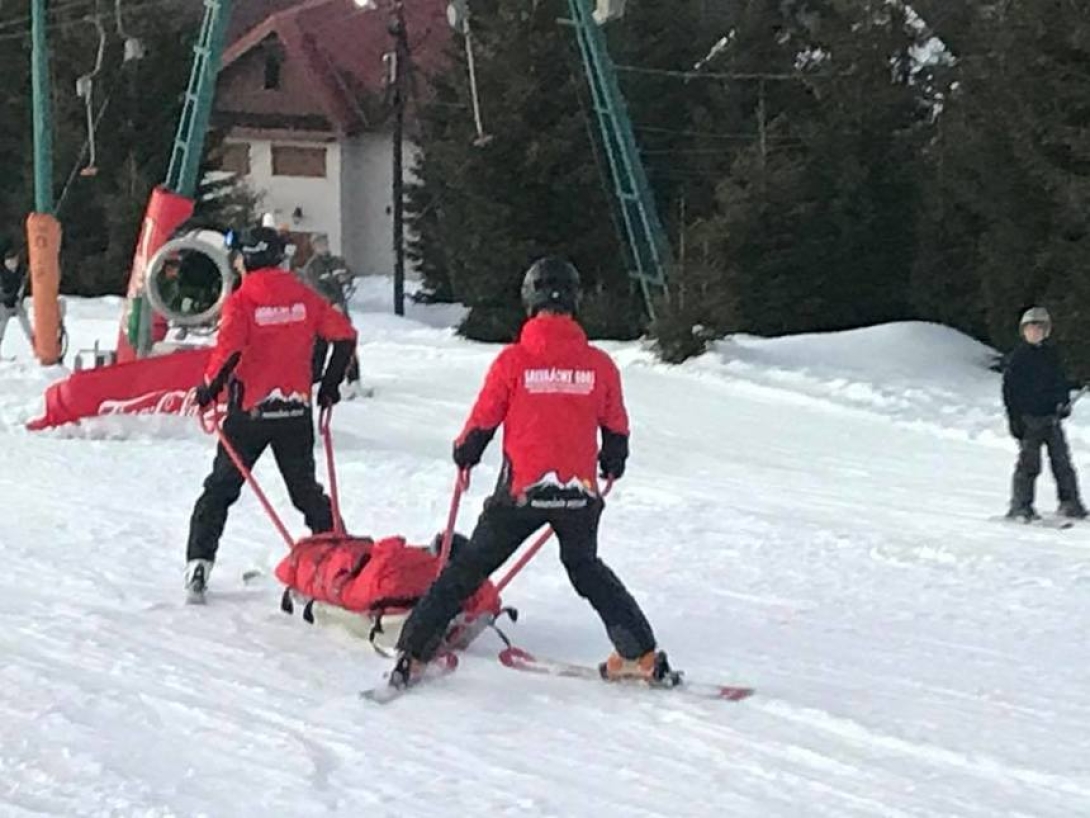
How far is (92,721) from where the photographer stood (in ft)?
19.5

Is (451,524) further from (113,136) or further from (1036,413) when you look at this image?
(113,136)

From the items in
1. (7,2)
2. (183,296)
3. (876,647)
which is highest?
(7,2)

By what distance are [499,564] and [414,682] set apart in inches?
21.6

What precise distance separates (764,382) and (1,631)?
38.1 feet

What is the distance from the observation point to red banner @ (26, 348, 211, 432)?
45.7 feet

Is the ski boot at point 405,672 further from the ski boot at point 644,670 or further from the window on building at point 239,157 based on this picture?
the window on building at point 239,157

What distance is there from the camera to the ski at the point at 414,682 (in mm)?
6283

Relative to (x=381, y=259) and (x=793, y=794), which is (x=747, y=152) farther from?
(x=381, y=259)

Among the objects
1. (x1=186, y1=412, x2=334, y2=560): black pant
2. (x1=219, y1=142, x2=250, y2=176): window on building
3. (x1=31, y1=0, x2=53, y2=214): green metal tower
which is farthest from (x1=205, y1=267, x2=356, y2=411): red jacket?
(x1=219, y1=142, x2=250, y2=176): window on building

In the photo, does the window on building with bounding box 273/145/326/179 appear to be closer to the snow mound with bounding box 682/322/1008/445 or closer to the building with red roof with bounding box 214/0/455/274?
the building with red roof with bounding box 214/0/455/274

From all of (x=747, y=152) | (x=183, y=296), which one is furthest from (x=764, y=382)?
(x=747, y=152)

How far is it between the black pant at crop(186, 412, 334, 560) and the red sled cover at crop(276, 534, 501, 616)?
513 millimetres

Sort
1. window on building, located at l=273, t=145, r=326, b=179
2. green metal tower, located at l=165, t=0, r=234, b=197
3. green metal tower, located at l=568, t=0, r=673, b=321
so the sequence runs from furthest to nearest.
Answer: window on building, located at l=273, t=145, r=326, b=179
green metal tower, located at l=568, t=0, r=673, b=321
green metal tower, located at l=165, t=0, r=234, b=197

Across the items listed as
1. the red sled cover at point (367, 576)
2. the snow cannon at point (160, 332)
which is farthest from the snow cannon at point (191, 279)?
the red sled cover at point (367, 576)
